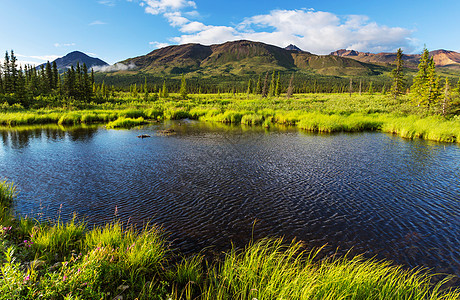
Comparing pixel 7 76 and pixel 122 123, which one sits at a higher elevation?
pixel 7 76

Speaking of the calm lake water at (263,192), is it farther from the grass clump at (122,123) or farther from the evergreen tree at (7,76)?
the evergreen tree at (7,76)

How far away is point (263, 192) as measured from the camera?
40.5 feet

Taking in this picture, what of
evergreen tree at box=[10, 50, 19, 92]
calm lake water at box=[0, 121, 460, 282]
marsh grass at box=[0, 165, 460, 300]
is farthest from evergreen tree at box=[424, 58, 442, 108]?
evergreen tree at box=[10, 50, 19, 92]

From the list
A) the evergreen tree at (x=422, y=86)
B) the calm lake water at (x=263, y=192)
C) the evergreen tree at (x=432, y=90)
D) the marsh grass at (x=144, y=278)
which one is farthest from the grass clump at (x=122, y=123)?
the evergreen tree at (x=422, y=86)

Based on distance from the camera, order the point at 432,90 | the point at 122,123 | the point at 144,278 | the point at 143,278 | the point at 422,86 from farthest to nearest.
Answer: the point at 422,86 → the point at 432,90 → the point at 122,123 → the point at 143,278 → the point at 144,278

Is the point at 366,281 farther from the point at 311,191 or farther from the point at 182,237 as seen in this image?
the point at 311,191

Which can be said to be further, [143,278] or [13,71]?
[13,71]

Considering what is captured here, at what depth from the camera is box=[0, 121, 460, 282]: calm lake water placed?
8.45 m

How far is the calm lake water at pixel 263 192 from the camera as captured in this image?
8453 mm

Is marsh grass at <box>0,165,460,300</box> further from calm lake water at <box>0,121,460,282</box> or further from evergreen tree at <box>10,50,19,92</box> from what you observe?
evergreen tree at <box>10,50,19,92</box>

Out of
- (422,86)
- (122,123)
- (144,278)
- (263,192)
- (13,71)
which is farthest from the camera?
(13,71)

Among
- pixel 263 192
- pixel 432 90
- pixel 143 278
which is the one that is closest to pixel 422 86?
pixel 432 90

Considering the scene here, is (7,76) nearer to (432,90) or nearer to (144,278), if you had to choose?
(144,278)

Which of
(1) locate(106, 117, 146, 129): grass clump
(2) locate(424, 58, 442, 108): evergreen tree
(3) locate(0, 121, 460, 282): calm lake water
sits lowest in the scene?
(3) locate(0, 121, 460, 282): calm lake water
